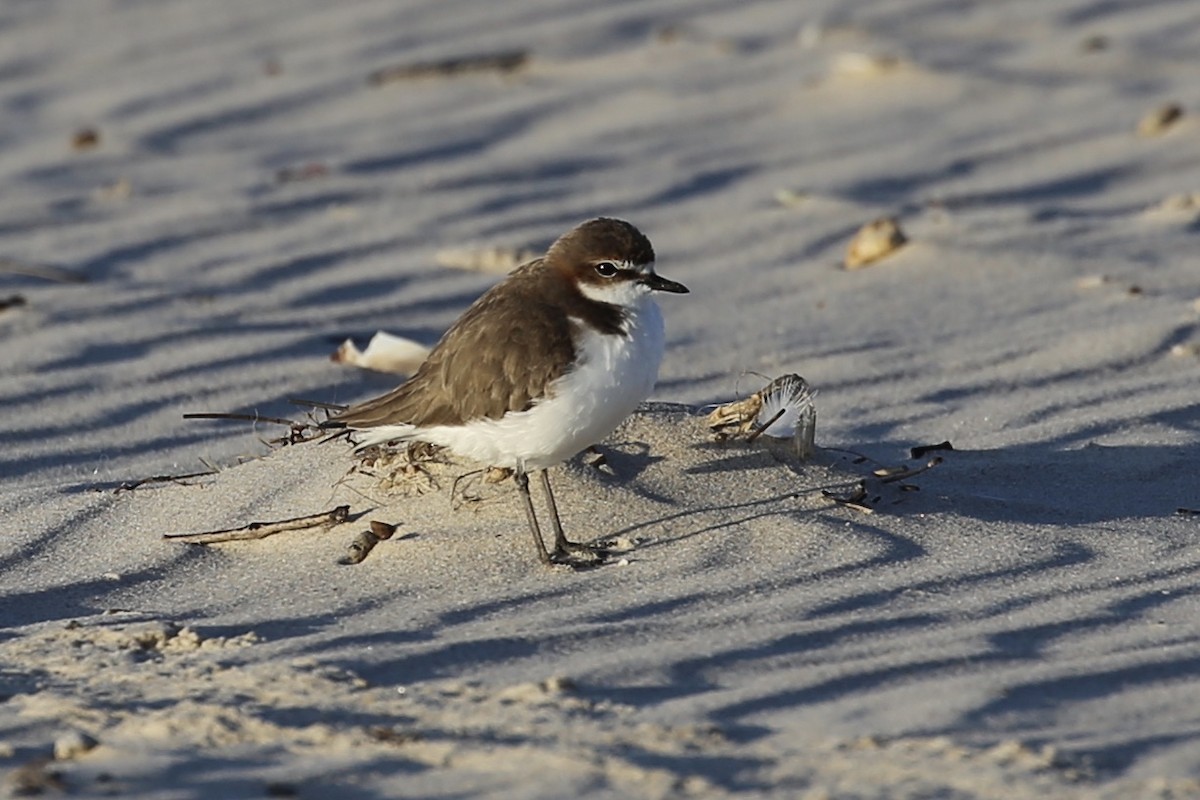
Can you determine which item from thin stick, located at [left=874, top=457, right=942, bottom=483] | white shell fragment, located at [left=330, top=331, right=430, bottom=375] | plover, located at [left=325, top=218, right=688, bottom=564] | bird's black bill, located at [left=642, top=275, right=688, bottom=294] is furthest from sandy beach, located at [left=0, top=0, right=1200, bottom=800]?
bird's black bill, located at [left=642, top=275, right=688, bottom=294]

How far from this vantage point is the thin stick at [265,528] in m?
5.00

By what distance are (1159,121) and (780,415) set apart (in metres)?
4.56

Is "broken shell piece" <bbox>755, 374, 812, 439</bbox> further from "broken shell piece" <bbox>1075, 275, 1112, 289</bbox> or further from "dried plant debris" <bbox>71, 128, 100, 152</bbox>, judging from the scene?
"dried plant debris" <bbox>71, 128, 100, 152</bbox>

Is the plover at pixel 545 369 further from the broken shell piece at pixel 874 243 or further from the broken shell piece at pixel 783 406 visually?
the broken shell piece at pixel 874 243

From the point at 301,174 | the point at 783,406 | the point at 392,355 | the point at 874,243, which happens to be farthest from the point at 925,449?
the point at 301,174

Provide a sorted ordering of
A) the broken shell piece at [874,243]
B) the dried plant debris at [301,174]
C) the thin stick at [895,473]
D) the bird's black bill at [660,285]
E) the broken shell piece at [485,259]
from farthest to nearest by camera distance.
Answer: the dried plant debris at [301,174] < the broken shell piece at [485,259] < the broken shell piece at [874,243] < the thin stick at [895,473] < the bird's black bill at [660,285]

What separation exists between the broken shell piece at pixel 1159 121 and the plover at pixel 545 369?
472 centimetres

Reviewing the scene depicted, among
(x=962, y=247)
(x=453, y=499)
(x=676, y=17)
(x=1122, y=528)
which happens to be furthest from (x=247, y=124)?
(x=1122, y=528)

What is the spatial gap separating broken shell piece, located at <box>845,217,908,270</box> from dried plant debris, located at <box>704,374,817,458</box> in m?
2.69

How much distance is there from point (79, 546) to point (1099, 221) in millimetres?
4742

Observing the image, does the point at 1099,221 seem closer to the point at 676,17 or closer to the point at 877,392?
the point at 877,392

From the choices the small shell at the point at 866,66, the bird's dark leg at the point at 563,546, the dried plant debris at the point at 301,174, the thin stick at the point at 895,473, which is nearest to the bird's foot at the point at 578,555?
the bird's dark leg at the point at 563,546

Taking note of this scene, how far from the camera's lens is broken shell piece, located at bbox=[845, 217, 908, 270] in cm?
779

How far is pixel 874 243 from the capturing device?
779 cm
